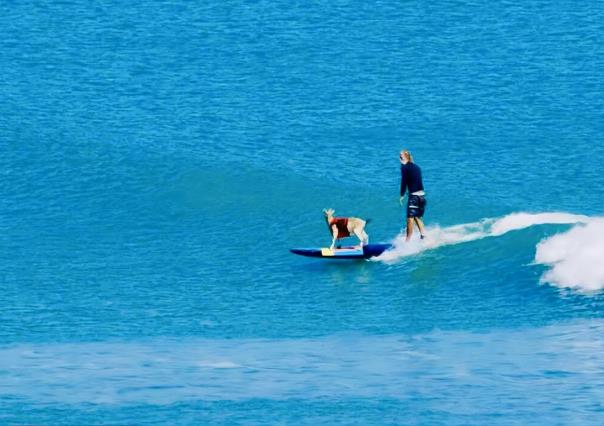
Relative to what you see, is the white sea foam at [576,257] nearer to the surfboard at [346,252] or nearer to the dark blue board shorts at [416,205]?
the dark blue board shorts at [416,205]

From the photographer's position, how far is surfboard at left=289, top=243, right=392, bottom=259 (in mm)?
31484

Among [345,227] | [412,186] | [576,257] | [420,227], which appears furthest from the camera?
[420,227]

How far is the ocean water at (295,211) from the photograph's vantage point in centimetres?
2386

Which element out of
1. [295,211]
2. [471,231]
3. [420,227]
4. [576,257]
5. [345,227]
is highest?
[295,211]

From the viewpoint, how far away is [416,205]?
31.3 meters

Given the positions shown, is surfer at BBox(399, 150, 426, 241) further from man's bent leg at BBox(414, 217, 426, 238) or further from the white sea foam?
the white sea foam

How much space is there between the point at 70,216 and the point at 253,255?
5.80m

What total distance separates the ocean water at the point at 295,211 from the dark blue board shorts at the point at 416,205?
0.90 metres

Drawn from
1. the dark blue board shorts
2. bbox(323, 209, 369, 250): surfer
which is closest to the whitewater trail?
bbox(323, 209, 369, 250): surfer

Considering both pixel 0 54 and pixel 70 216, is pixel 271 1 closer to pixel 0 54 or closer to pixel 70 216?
pixel 0 54

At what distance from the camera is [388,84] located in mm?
47406

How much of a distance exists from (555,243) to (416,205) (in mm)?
2697

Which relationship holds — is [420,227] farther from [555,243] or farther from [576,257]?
[576,257]

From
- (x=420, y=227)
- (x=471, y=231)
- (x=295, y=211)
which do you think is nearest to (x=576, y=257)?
(x=420, y=227)
